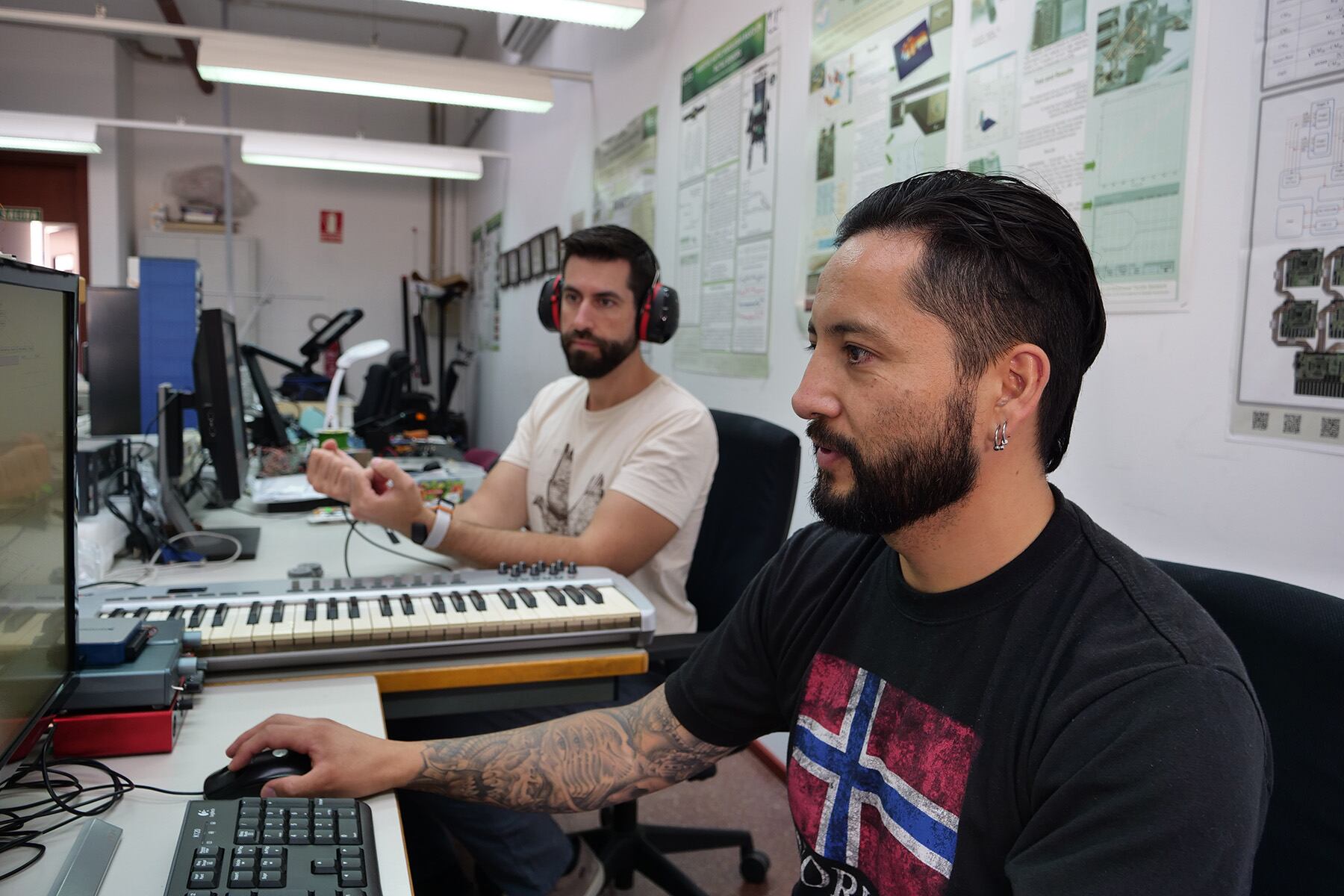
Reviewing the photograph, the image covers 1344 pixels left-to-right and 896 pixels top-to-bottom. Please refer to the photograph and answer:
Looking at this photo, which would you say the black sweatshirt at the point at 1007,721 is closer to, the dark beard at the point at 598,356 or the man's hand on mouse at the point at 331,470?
the man's hand on mouse at the point at 331,470

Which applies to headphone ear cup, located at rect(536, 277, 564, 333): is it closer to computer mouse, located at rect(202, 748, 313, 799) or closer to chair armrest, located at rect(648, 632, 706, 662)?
chair armrest, located at rect(648, 632, 706, 662)

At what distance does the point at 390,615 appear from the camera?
3.76 ft

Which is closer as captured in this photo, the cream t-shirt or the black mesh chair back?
the black mesh chair back

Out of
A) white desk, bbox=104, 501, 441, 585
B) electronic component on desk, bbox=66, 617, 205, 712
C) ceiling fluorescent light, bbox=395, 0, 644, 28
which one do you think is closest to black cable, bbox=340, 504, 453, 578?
white desk, bbox=104, 501, 441, 585

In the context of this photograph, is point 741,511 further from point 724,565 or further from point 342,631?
point 342,631

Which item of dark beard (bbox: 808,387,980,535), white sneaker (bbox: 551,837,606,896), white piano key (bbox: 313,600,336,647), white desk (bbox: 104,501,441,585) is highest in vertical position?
dark beard (bbox: 808,387,980,535)

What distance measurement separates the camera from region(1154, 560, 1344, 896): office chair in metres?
0.61

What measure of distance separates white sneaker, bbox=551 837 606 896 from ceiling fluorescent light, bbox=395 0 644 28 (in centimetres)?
216

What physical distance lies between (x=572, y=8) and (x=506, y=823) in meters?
2.20

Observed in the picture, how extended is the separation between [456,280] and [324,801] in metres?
6.47

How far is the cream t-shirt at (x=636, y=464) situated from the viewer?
5.38ft

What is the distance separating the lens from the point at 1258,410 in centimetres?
114

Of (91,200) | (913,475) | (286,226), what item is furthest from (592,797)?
(286,226)

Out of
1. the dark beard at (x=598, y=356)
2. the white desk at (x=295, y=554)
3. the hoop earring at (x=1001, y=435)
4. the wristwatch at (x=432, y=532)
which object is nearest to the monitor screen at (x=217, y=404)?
the white desk at (x=295, y=554)
